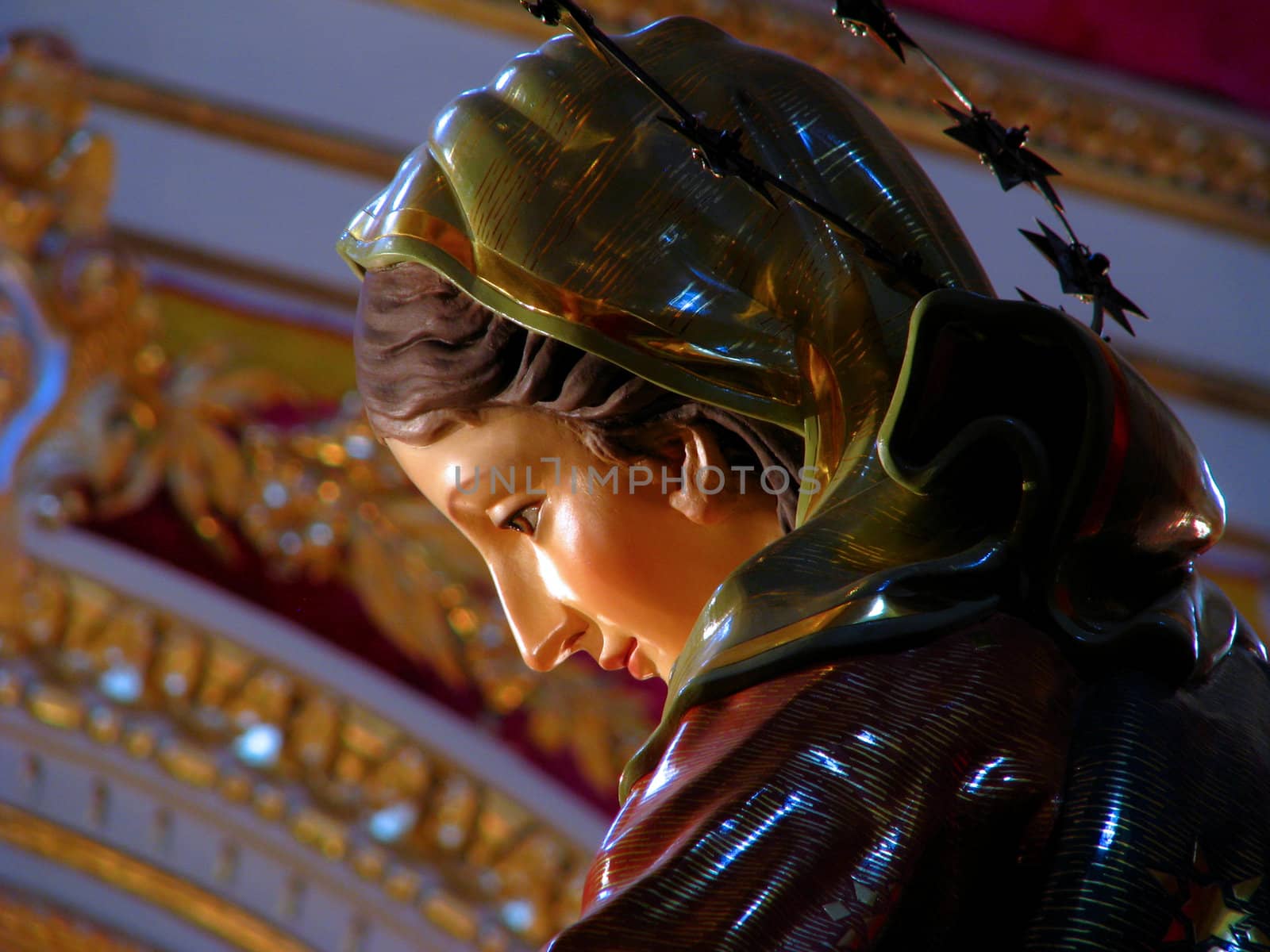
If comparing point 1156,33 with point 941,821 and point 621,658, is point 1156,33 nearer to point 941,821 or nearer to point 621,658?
point 621,658

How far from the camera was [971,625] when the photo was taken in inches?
16.8

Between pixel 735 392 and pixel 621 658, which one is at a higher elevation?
pixel 735 392

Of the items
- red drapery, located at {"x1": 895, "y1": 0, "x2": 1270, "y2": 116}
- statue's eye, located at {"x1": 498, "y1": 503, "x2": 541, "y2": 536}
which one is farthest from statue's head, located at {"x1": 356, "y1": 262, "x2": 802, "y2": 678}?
red drapery, located at {"x1": 895, "y1": 0, "x2": 1270, "y2": 116}

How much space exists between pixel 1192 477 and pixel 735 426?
0.15 m

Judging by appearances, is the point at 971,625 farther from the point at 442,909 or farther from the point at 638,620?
the point at 442,909

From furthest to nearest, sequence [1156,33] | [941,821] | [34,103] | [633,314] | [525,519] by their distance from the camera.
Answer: [1156,33], [34,103], [525,519], [633,314], [941,821]

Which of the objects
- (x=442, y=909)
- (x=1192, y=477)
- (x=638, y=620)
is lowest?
(x=442, y=909)

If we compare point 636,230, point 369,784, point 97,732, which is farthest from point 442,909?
point 636,230

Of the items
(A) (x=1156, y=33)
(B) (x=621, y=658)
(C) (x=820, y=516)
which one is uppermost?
(A) (x=1156, y=33)

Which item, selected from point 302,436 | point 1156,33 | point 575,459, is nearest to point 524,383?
point 575,459

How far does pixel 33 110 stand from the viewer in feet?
5.95

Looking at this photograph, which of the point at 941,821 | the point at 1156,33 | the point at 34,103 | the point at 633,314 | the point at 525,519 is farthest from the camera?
the point at 1156,33

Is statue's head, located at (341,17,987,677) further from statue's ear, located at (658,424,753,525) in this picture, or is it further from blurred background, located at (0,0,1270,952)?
blurred background, located at (0,0,1270,952)

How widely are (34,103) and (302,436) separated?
0.41m
